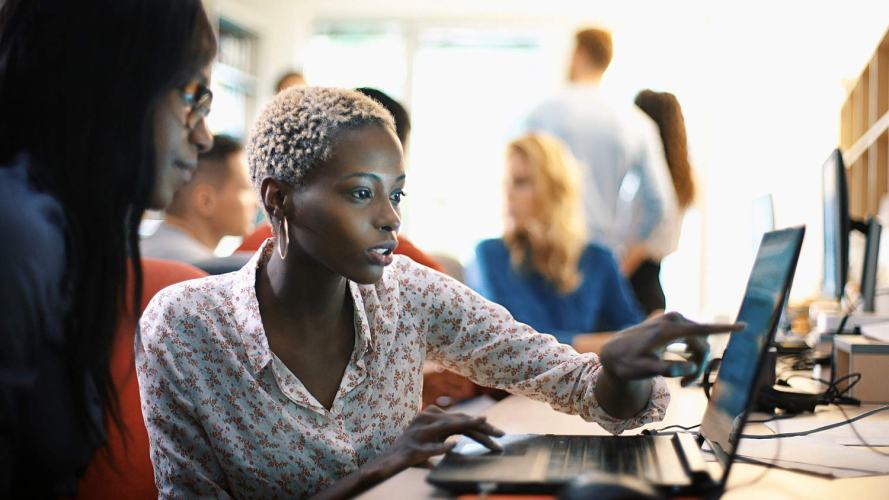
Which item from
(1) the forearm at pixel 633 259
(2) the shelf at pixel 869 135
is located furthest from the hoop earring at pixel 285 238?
(2) the shelf at pixel 869 135

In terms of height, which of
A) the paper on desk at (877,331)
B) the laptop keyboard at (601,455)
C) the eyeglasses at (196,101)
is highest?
the eyeglasses at (196,101)

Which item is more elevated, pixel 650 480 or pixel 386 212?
pixel 386 212

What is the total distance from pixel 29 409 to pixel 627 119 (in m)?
2.94

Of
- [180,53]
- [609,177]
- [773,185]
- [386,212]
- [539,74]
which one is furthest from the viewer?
[539,74]

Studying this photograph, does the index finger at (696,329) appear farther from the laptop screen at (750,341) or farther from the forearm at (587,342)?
the forearm at (587,342)

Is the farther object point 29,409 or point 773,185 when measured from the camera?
point 773,185

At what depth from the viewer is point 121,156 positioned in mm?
942

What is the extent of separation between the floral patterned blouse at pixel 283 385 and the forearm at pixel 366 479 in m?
0.10

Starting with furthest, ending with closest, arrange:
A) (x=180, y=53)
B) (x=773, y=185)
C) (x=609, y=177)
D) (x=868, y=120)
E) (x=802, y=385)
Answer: (x=773, y=185) → (x=868, y=120) → (x=609, y=177) → (x=802, y=385) → (x=180, y=53)

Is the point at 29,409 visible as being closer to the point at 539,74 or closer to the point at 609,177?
the point at 609,177

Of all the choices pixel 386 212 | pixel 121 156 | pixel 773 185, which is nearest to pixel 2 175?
pixel 121 156

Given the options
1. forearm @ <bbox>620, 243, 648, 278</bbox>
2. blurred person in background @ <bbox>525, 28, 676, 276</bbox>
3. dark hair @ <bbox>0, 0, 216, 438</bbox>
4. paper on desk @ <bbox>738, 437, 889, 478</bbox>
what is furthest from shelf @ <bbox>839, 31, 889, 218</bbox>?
dark hair @ <bbox>0, 0, 216, 438</bbox>

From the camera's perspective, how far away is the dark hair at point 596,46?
11.9 ft

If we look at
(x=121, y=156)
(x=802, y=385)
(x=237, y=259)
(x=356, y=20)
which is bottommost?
(x=802, y=385)
